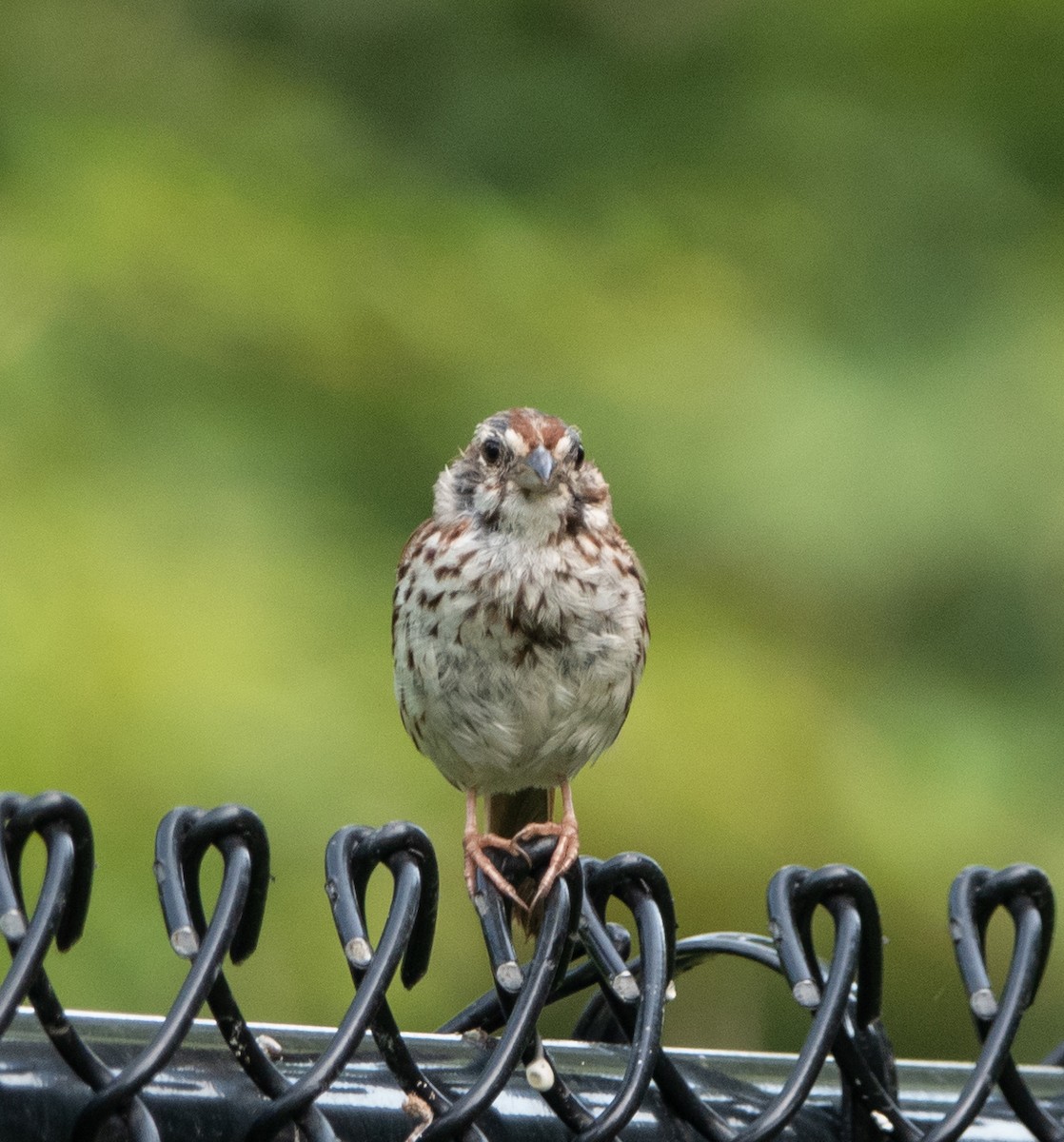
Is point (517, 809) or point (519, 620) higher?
point (519, 620)

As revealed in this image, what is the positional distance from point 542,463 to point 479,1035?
4.43 feet

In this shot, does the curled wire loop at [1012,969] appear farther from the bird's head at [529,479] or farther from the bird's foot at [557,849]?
the bird's head at [529,479]

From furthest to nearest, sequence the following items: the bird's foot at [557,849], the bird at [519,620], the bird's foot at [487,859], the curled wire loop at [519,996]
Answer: the bird at [519,620] → the bird's foot at [487,859] → the bird's foot at [557,849] → the curled wire loop at [519,996]

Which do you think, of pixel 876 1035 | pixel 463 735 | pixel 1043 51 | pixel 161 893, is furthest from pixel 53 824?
pixel 1043 51

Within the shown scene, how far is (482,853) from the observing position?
2.05 metres

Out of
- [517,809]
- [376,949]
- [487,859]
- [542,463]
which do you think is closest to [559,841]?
[487,859]

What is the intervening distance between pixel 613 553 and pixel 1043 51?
1.95 m

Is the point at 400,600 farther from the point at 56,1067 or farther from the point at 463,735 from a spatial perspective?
the point at 56,1067

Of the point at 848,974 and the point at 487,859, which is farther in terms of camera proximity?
the point at 487,859

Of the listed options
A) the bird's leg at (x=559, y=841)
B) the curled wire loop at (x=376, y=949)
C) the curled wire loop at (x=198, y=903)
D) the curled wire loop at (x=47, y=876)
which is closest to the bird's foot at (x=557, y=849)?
the bird's leg at (x=559, y=841)

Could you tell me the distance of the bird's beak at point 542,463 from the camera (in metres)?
2.70

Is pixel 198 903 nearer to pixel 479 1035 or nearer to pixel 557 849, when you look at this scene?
pixel 479 1035

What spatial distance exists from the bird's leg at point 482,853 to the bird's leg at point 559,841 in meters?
0.03

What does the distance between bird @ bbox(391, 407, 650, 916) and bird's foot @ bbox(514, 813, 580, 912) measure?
0.04 ft
